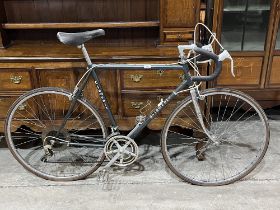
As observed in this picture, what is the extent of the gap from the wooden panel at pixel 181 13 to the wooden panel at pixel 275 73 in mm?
983

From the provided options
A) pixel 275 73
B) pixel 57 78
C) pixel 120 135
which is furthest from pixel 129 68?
pixel 275 73

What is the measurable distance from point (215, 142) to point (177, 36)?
36.3 inches

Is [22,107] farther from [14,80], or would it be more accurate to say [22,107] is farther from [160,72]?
[160,72]

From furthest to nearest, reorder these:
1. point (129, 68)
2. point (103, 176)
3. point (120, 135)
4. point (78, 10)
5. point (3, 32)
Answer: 1. point (78, 10)
2. point (3, 32)
3. point (103, 176)
4. point (120, 135)
5. point (129, 68)

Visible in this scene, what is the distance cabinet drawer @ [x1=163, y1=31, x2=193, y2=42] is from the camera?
114 inches

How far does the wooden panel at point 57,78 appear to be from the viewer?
275 cm

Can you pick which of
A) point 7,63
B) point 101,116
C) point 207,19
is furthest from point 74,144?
point 207,19

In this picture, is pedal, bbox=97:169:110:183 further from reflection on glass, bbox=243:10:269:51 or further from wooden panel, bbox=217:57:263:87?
reflection on glass, bbox=243:10:269:51

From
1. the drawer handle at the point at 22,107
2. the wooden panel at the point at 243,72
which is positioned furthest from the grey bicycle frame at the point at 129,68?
the wooden panel at the point at 243,72

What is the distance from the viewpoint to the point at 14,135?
337 cm

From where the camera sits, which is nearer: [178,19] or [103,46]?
[178,19]

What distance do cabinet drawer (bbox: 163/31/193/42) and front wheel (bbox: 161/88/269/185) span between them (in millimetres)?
531

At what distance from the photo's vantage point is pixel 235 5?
10.5 ft

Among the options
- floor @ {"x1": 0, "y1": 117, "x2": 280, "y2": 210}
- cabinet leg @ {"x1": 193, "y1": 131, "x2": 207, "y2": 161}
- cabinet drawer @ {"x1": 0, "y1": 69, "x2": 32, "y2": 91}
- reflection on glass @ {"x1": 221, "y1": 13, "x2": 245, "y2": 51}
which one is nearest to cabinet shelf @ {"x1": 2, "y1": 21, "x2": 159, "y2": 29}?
cabinet drawer @ {"x1": 0, "y1": 69, "x2": 32, "y2": 91}
